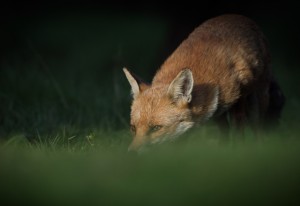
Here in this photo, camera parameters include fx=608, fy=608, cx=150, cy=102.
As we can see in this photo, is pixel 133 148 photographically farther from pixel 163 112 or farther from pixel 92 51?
pixel 92 51

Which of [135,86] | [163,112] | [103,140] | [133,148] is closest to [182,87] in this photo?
[163,112]

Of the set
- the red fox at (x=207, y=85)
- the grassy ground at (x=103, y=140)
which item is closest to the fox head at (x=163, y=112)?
the red fox at (x=207, y=85)

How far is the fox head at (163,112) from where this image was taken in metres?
5.71

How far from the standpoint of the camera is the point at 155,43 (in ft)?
42.5

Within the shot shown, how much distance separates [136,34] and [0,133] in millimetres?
7106

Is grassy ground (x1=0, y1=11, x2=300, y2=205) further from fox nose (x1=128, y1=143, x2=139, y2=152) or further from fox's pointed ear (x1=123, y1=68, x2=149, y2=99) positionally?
fox's pointed ear (x1=123, y1=68, x2=149, y2=99)

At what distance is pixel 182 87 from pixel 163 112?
31cm

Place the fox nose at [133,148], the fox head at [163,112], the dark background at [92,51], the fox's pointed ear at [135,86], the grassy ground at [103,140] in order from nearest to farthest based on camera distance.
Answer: the grassy ground at [103,140]
the fox nose at [133,148]
the fox head at [163,112]
the fox's pointed ear at [135,86]
the dark background at [92,51]

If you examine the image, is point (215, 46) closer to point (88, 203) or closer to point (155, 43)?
point (88, 203)

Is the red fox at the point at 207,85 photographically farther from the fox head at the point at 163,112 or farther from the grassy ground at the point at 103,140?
the grassy ground at the point at 103,140

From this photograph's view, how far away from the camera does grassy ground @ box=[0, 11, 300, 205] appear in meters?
3.11

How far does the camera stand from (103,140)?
613 cm

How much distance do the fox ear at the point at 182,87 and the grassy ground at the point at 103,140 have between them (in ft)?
1.62

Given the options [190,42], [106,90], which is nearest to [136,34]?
[106,90]
